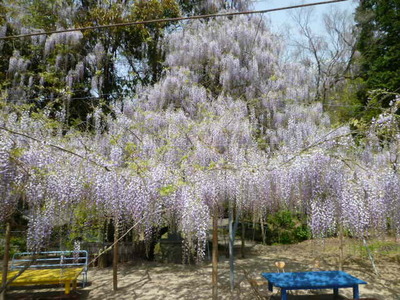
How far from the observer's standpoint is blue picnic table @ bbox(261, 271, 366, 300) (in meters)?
4.45

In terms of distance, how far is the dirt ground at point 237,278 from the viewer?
5309mm

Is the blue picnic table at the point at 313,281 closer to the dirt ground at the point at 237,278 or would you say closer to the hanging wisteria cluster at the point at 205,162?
the dirt ground at the point at 237,278

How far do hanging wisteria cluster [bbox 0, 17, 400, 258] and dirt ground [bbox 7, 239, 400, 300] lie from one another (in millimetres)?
1161

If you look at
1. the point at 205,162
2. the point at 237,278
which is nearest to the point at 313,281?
the point at 237,278

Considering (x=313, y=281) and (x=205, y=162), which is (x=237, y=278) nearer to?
(x=313, y=281)

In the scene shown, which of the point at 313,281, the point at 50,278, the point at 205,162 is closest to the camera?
the point at 313,281

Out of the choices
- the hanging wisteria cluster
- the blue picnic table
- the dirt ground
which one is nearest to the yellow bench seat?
the dirt ground

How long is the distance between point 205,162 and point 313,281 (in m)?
2.58

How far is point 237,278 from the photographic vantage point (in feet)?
21.0

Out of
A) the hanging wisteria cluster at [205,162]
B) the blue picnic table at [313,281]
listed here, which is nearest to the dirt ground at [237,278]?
the blue picnic table at [313,281]

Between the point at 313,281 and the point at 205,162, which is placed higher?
the point at 205,162

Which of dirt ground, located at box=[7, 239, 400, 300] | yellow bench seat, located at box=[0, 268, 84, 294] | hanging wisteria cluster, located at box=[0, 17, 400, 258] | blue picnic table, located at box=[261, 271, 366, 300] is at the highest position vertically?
hanging wisteria cluster, located at box=[0, 17, 400, 258]

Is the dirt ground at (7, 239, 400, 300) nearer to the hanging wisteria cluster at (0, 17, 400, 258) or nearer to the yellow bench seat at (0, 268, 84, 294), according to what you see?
the yellow bench seat at (0, 268, 84, 294)

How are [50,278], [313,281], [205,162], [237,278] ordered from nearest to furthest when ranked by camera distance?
[313,281] → [50,278] → [205,162] → [237,278]
